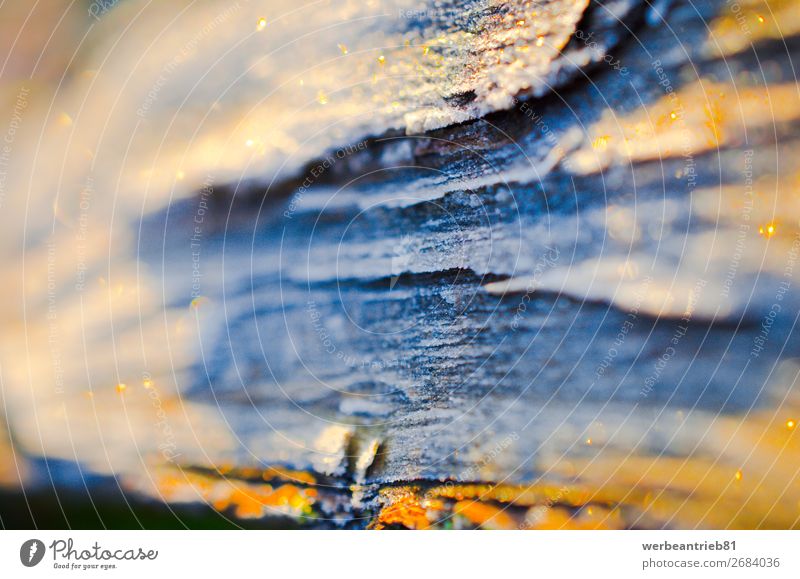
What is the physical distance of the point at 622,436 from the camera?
0.72 metres

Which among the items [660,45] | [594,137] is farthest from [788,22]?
[594,137]

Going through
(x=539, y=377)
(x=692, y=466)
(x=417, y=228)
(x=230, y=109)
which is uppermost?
(x=230, y=109)

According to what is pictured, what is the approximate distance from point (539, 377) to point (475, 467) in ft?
0.44

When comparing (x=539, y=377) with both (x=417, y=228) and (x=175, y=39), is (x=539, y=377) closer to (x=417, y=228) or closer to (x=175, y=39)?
(x=417, y=228)
